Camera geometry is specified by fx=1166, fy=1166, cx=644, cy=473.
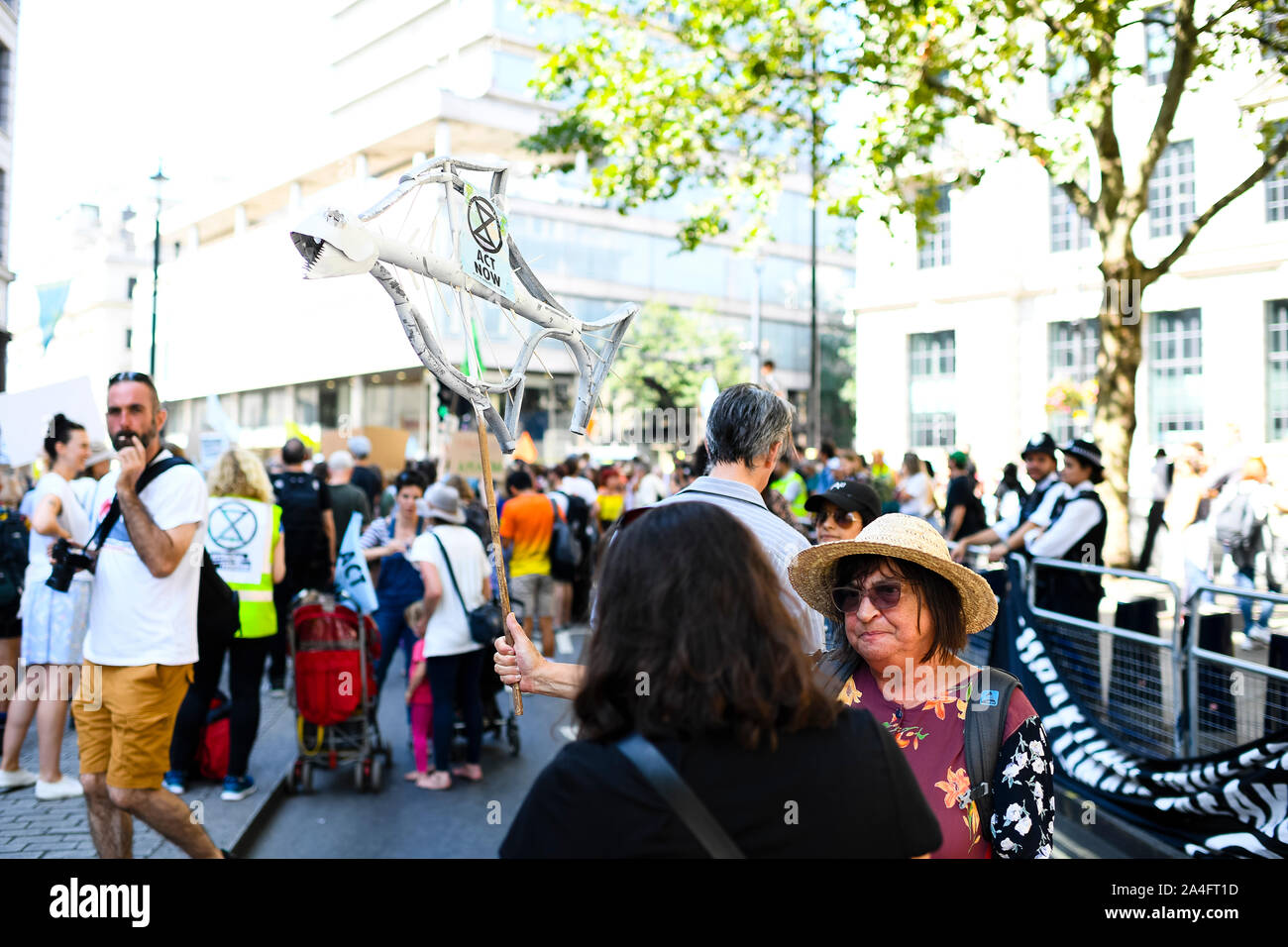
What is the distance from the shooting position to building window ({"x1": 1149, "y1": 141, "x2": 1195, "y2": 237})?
29625 millimetres

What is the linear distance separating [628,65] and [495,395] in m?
12.9

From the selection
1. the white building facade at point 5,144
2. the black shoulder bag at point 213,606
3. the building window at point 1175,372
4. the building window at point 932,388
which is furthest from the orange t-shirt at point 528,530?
the building window at point 932,388

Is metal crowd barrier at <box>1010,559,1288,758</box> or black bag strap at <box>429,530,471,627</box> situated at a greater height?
black bag strap at <box>429,530,471,627</box>

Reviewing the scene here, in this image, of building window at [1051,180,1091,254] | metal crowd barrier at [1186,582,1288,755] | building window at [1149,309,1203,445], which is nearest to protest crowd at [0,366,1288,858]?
metal crowd barrier at [1186,582,1288,755]

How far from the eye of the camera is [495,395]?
9.63 feet

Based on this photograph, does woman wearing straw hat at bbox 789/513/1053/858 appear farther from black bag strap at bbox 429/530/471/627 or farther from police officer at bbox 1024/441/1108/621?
police officer at bbox 1024/441/1108/621

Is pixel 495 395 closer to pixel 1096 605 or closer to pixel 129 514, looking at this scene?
pixel 129 514

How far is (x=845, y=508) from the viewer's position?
4.66m

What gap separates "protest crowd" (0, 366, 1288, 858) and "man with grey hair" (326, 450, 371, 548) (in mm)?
48

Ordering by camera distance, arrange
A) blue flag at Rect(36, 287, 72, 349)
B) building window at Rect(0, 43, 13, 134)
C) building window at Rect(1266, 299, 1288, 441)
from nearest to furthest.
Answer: blue flag at Rect(36, 287, 72, 349), building window at Rect(1266, 299, 1288, 441), building window at Rect(0, 43, 13, 134)

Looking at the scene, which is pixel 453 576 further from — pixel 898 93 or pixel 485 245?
pixel 898 93

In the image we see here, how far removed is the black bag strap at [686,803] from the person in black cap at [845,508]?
306 centimetres

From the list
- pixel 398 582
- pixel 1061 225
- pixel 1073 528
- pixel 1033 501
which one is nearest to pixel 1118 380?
pixel 1033 501
